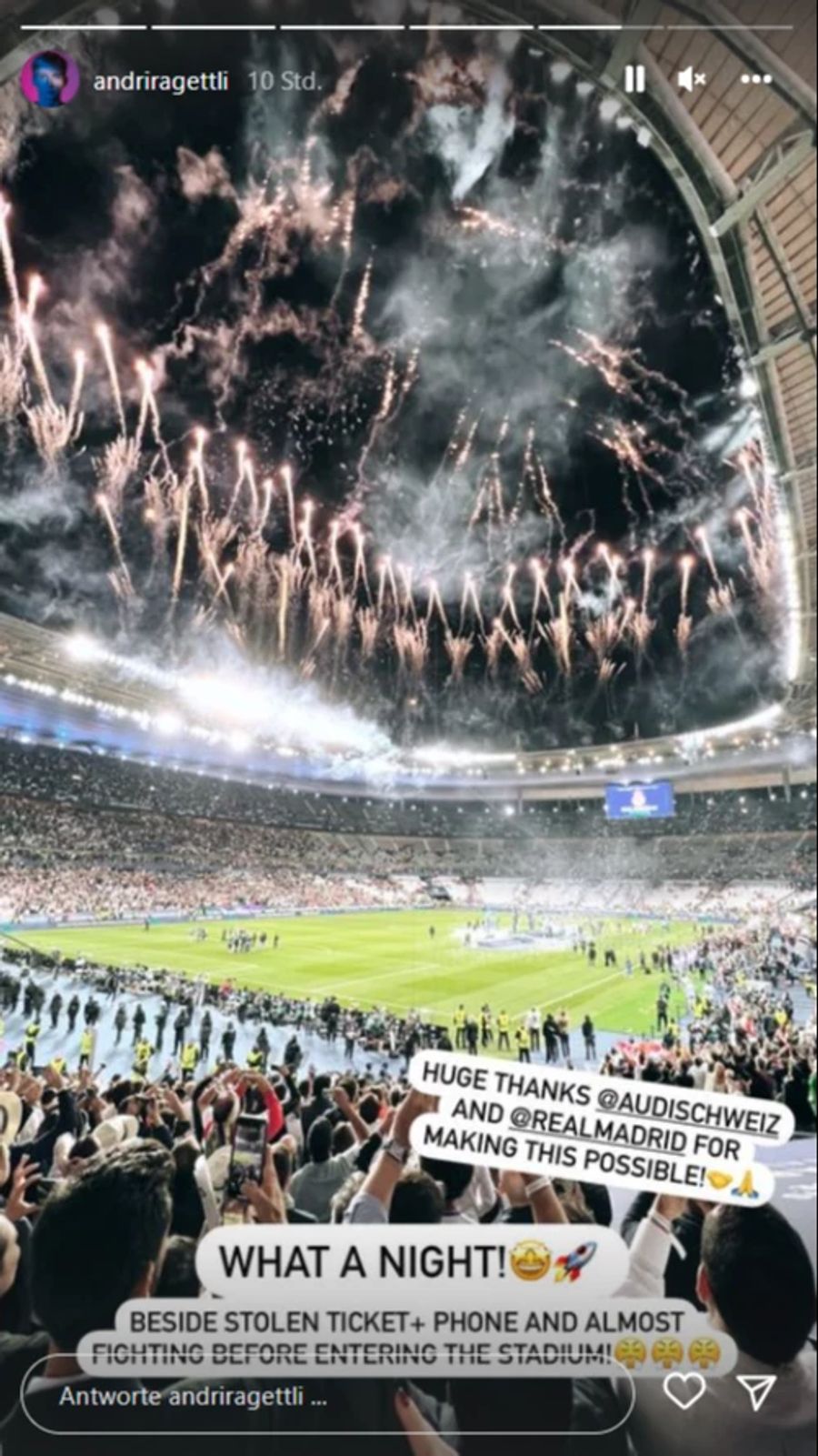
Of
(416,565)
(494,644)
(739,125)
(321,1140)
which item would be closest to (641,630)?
(494,644)

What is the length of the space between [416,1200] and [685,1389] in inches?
51.4

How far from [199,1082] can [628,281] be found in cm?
601

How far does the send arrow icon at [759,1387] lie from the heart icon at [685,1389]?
0.85 ft

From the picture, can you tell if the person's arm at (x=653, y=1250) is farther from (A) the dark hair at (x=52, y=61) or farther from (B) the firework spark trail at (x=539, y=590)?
(A) the dark hair at (x=52, y=61)

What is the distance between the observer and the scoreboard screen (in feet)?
26.2

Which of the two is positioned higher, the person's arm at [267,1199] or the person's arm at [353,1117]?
the person's arm at [353,1117]

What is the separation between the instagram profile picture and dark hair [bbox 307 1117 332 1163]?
526cm

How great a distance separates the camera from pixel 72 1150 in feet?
9.73

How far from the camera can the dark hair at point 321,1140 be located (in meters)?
2.85

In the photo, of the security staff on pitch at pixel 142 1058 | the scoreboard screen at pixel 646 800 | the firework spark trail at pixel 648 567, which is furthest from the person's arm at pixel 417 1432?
the firework spark trail at pixel 648 567

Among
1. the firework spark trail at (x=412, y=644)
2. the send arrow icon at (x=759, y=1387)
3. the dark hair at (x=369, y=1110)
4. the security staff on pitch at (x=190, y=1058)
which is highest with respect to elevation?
the firework spark trail at (x=412, y=644)

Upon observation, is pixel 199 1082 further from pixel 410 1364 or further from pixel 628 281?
pixel 628 281

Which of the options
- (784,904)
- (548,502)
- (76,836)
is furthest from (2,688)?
(784,904)

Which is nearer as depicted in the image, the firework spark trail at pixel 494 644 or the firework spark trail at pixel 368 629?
the firework spark trail at pixel 494 644
